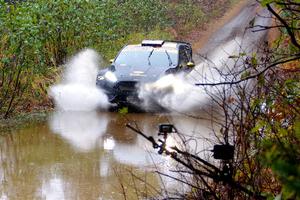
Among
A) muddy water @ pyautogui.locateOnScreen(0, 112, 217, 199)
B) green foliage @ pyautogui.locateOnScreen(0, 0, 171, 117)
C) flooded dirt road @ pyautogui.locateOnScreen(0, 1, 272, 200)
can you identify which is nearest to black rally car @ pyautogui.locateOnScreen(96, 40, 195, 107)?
flooded dirt road @ pyautogui.locateOnScreen(0, 1, 272, 200)

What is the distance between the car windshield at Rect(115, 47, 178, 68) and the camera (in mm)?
14828

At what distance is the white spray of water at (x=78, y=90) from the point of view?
14.3 m

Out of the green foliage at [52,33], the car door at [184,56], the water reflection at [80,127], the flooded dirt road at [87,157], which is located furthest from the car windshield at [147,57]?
the green foliage at [52,33]

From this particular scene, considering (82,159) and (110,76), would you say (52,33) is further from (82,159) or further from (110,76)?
(82,159)

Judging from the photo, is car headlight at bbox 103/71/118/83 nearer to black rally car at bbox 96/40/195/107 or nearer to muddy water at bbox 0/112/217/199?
black rally car at bbox 96/40/195/107

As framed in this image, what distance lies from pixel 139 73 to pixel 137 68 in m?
0.35

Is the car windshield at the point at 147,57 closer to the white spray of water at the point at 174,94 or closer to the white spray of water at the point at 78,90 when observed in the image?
the white spray of water at the point at 174,94

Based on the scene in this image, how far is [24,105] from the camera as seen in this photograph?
13844 millimetres

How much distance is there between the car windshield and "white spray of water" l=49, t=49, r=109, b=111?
3.88ft

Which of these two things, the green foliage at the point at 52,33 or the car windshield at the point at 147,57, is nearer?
the green foliage at the point at 52,33

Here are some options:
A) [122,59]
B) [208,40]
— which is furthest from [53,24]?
[208,40]

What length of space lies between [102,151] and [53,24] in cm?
785

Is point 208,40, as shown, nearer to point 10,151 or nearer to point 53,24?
point 53,24

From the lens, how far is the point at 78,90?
49.9ft
